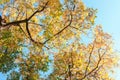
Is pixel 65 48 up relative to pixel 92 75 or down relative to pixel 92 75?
up

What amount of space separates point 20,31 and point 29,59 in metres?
3.17

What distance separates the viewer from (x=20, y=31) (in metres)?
27.1

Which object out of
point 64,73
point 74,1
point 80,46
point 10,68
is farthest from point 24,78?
point 74,1

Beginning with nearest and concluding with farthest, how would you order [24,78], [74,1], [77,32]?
1. [74,1]
2. [77,32]
3. [24,78]

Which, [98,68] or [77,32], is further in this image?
[98,68]

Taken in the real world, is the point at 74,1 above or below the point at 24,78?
above

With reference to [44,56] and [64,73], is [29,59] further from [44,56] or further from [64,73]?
[64,73]

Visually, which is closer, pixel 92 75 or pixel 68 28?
pixel 68 28

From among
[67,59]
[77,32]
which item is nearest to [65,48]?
[67,59]

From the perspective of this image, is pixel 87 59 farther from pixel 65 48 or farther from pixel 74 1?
pixel 74 1

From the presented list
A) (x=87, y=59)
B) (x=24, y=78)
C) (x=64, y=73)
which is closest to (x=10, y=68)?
(x=24, y=78)

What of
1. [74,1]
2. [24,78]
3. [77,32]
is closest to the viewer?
[74,1]

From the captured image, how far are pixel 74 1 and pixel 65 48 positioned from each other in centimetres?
560

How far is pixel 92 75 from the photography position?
29.3 meters
